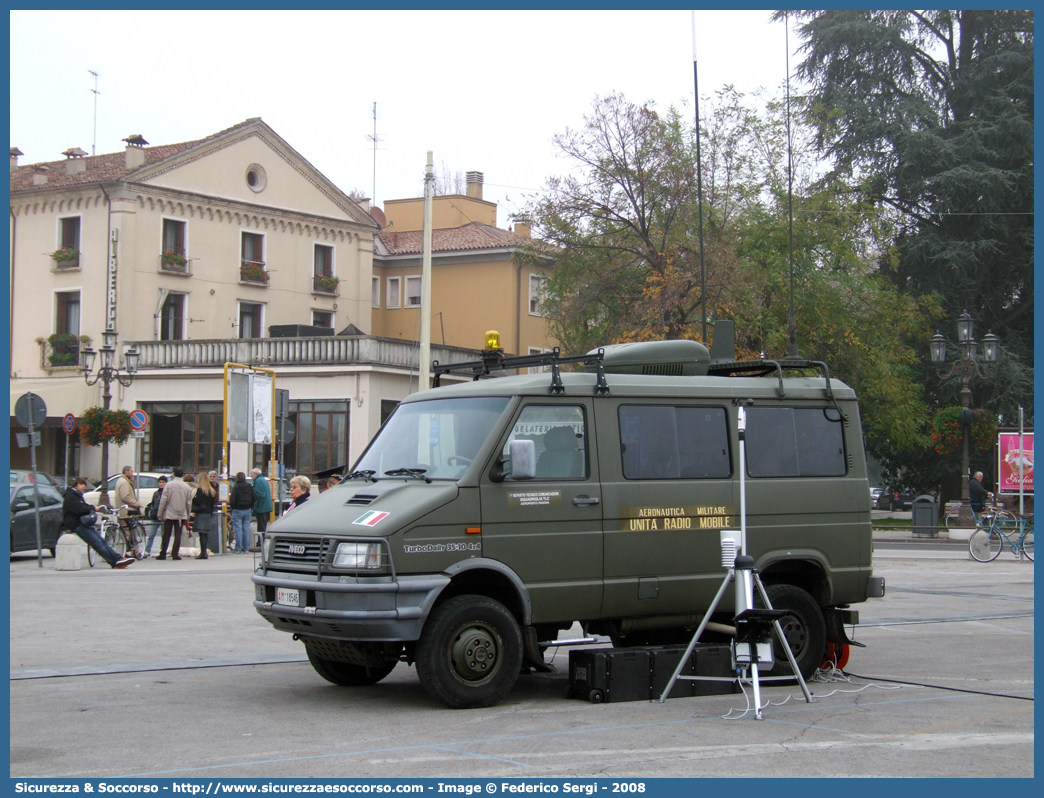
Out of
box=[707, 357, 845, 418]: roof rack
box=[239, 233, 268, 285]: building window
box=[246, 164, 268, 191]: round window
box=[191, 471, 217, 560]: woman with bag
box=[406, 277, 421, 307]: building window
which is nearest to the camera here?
box=[707, 357, 845, 418]: roof rack

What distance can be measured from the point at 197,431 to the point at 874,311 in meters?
23.2

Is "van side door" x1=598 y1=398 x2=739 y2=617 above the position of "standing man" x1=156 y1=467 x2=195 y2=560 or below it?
above

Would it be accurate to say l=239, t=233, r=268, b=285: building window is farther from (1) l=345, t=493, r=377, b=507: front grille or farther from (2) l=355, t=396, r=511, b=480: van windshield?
(1) l=345, t=493, r=377, b=507: front grille

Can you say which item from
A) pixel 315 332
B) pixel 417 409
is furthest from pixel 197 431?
pixel 417 409

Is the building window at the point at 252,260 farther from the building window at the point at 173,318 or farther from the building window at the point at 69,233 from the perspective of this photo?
the building window at the point at 69,233

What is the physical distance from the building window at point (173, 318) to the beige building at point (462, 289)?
955 centimetres

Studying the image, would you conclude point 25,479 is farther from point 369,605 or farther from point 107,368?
point 369,605

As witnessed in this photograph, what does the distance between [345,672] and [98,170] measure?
4084 centimetres

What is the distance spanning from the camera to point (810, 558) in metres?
10.3

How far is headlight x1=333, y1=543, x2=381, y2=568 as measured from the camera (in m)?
8.55

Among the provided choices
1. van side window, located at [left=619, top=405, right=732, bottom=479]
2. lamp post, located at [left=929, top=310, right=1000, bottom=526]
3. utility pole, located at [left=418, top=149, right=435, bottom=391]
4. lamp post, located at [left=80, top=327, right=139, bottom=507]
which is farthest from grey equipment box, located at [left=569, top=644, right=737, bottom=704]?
lamp post, located at [left=80, top=327, right=139, bottom=507]

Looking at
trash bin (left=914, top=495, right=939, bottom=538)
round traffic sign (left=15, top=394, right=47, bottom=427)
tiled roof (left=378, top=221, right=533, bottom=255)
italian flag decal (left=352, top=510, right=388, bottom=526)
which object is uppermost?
tiled roof (left=378, top=221, right=533, bottom=255)

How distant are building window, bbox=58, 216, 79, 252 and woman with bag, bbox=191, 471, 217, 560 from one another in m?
24.5

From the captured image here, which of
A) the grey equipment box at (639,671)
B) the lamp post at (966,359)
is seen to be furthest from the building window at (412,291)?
the grey equipment box at (639,671)
